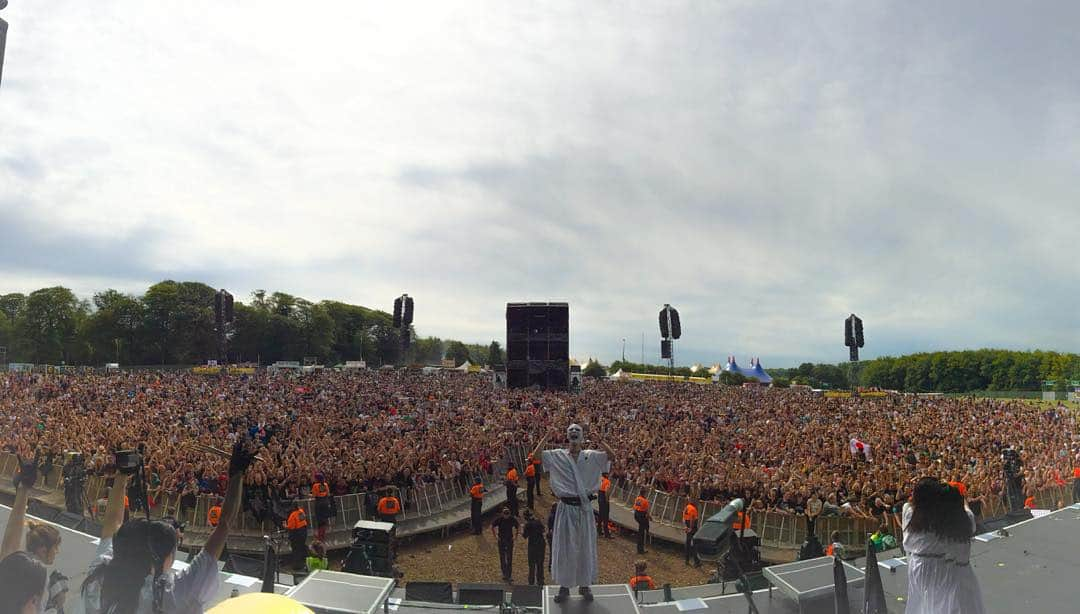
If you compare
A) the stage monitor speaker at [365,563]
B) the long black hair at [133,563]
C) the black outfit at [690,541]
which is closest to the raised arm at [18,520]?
the long black hair at [133,563]

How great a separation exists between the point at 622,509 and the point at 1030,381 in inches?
2931

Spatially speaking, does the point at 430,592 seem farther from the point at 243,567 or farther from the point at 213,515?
the point at 213,515

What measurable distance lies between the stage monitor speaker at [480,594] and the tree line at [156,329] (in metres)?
9.21

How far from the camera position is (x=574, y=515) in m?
5.02

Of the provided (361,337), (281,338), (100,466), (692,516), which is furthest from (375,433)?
(361,337)

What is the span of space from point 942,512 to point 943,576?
455mm

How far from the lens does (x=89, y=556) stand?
5613 millimetres

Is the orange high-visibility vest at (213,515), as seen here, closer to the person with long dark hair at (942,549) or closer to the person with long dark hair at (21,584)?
the person with long dark hair at (21,584)

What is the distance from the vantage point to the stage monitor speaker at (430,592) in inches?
217

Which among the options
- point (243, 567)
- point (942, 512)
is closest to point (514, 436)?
point (243, 567)

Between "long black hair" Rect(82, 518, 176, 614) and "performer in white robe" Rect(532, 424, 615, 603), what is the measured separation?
3.01 meters

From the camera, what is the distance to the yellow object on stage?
7.43 ft

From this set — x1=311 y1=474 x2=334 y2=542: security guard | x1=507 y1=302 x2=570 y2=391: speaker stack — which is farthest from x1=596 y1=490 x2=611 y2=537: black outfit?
x1=507 y1=302 x2=570 y2=391: speaker stack

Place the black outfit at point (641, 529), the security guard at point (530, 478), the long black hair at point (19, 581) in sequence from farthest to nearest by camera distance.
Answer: the security guard at point (530, 478), the black outfit at point (641, 529), the long black hair at point (19, 581)
